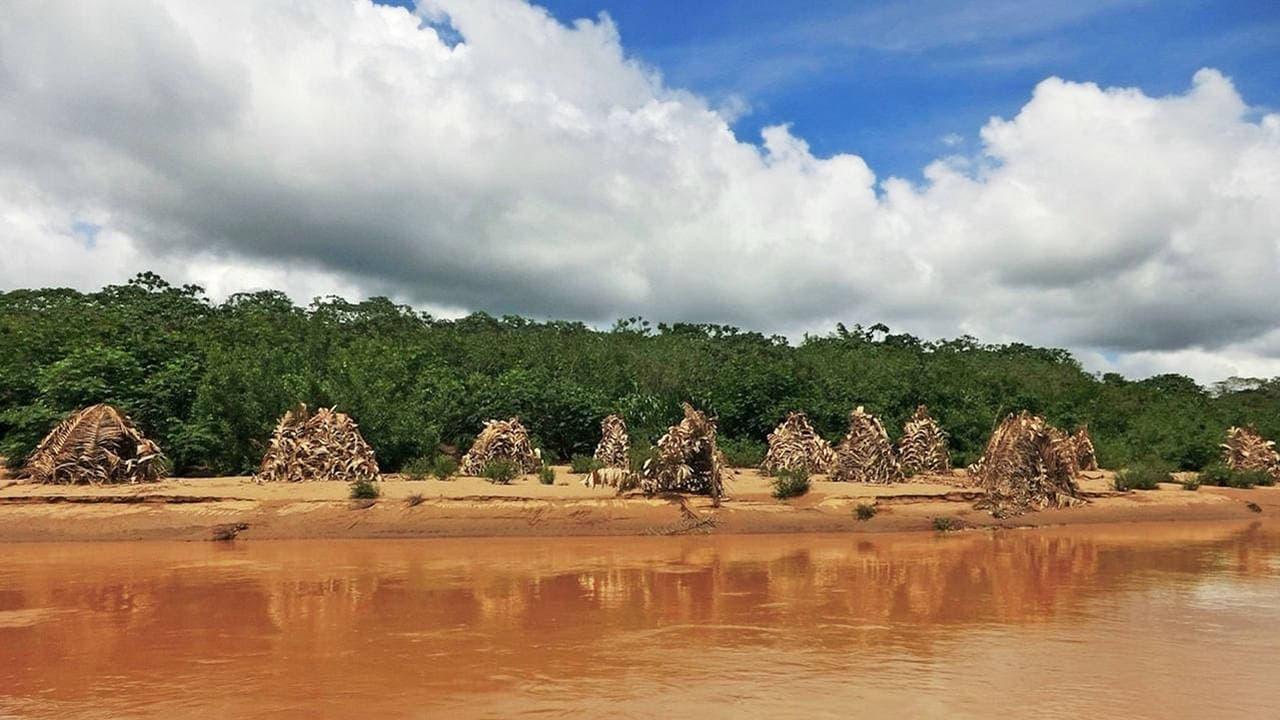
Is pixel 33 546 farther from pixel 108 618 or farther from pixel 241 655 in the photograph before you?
pixel 241 655

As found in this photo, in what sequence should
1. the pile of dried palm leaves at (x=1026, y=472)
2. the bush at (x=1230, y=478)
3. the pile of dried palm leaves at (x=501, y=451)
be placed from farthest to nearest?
the bush at (x=1230, y=478) → the pile of dried palm leaves at (x=501, y=451) → the pile of dried palm leaves at (x=1026, y=472)

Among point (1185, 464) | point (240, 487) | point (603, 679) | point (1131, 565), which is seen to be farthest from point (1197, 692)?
point (1185, 464)

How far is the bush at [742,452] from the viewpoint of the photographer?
21391 millimetres

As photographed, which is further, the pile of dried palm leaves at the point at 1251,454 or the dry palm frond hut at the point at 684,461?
the pile of dried palm leaves at the point at 1251,454

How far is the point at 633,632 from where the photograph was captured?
8.24 m

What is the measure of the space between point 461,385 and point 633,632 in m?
15.2

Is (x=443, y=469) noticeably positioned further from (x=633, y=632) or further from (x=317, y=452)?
(x=633, y=632)

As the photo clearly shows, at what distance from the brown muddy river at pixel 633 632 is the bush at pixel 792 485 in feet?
8.22

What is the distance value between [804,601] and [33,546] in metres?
13.4

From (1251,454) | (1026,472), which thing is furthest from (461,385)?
(1251,454)

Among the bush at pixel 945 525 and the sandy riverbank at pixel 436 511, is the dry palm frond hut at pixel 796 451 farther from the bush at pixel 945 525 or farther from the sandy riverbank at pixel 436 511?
the bush at pixel 945 525

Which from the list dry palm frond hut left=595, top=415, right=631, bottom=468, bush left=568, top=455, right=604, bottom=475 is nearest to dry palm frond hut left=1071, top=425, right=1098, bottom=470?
dry palm frond hut left=595, top=415, right=631, bottom=468

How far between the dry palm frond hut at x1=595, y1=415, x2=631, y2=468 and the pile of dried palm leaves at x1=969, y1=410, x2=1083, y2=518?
8322mm

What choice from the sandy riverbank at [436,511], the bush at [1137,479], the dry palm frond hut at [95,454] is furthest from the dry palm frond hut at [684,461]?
the bush at [1137,479]
